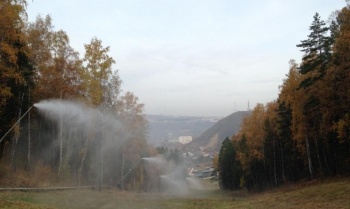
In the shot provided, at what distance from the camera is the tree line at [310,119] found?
32875 mm

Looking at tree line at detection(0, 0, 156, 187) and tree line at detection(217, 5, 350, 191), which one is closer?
tree line at detection(0, 0, 156, 187)

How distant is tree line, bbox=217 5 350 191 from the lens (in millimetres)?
32875

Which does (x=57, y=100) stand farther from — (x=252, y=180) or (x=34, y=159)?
(x=252, y=180)

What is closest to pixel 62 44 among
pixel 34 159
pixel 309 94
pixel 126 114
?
pixel 34 159

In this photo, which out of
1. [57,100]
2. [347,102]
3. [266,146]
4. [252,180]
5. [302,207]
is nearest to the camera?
[302,207]

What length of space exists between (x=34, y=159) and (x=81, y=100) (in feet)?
34.2

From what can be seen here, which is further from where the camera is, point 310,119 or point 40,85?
point 310,119

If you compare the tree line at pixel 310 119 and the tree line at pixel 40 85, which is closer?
the tree line at pixel 40 85

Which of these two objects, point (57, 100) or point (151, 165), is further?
point (151, 165)

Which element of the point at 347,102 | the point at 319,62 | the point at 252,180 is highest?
the point at 319,62

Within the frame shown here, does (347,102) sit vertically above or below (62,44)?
below

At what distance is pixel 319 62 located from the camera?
38.0m

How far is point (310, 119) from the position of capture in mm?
42594

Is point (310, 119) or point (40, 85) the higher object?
point (40, 85)
